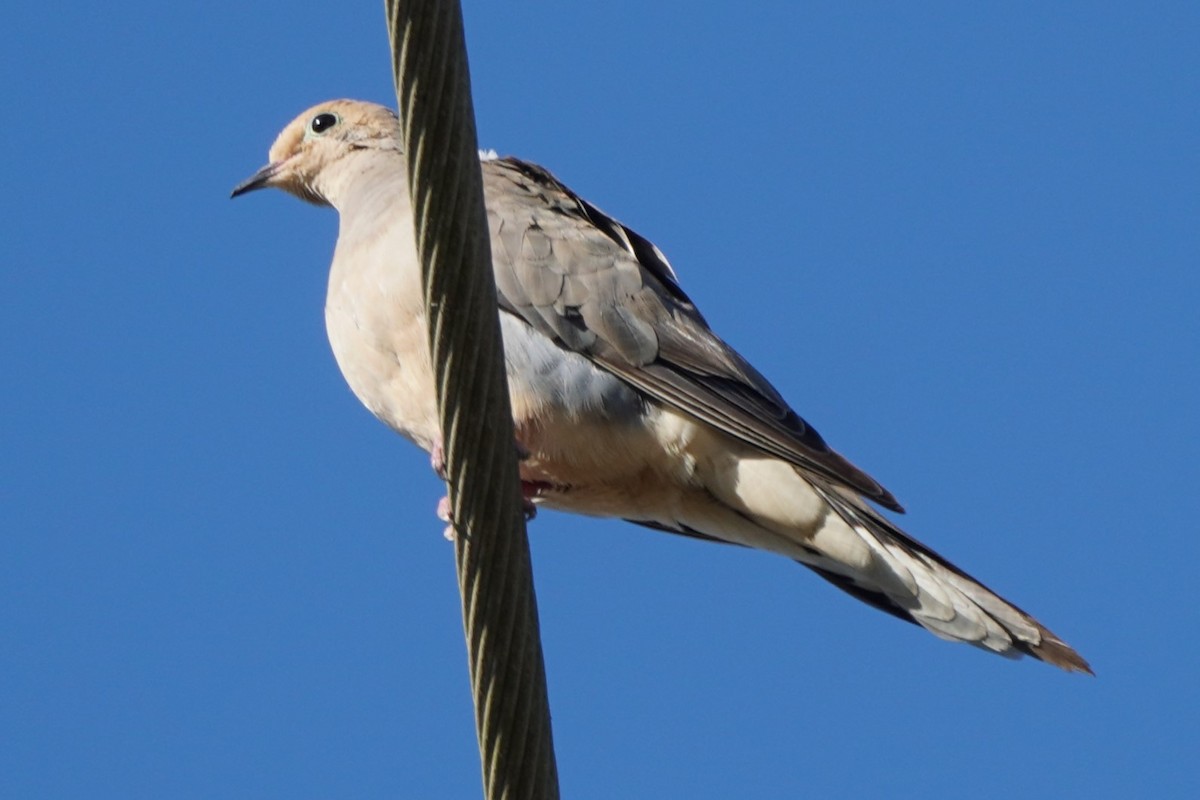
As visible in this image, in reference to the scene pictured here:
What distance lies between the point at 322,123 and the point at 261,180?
0.41m

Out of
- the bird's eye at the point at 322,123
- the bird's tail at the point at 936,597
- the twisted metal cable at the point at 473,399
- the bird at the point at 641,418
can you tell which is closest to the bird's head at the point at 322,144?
the bird's eye at the point at 322,123

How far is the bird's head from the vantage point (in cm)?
682

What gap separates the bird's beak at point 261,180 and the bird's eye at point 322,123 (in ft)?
0.77

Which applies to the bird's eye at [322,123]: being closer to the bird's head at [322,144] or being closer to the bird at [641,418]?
the bird's head at [322,144]

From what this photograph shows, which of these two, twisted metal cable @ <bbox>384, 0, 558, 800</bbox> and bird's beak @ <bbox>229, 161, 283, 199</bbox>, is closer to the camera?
twisted metal cable @ <bbox>384, 0, 558, 800</bbox>

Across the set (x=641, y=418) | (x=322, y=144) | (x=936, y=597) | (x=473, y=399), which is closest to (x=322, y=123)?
(x=322, y=144)

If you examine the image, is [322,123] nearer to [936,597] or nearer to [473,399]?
[936,597]

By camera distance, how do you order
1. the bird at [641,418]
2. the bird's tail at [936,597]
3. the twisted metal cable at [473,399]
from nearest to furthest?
the twisted metal cable at [473,399], the bird's tail at [936,597], the bird at [641,418]

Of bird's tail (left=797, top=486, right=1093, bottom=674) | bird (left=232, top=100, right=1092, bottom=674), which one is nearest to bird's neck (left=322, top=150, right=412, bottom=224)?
bird (left=232, top=100, right=1092, bottom=674)

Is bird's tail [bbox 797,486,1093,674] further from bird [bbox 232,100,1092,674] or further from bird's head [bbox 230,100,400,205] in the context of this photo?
bird's head [bbox 230,100,400,205]

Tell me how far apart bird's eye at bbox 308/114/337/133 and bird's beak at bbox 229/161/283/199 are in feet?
0.77

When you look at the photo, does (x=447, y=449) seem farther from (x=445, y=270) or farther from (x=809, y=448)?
(x=809, y=448)

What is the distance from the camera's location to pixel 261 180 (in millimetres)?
7176

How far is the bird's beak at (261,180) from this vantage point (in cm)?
712
